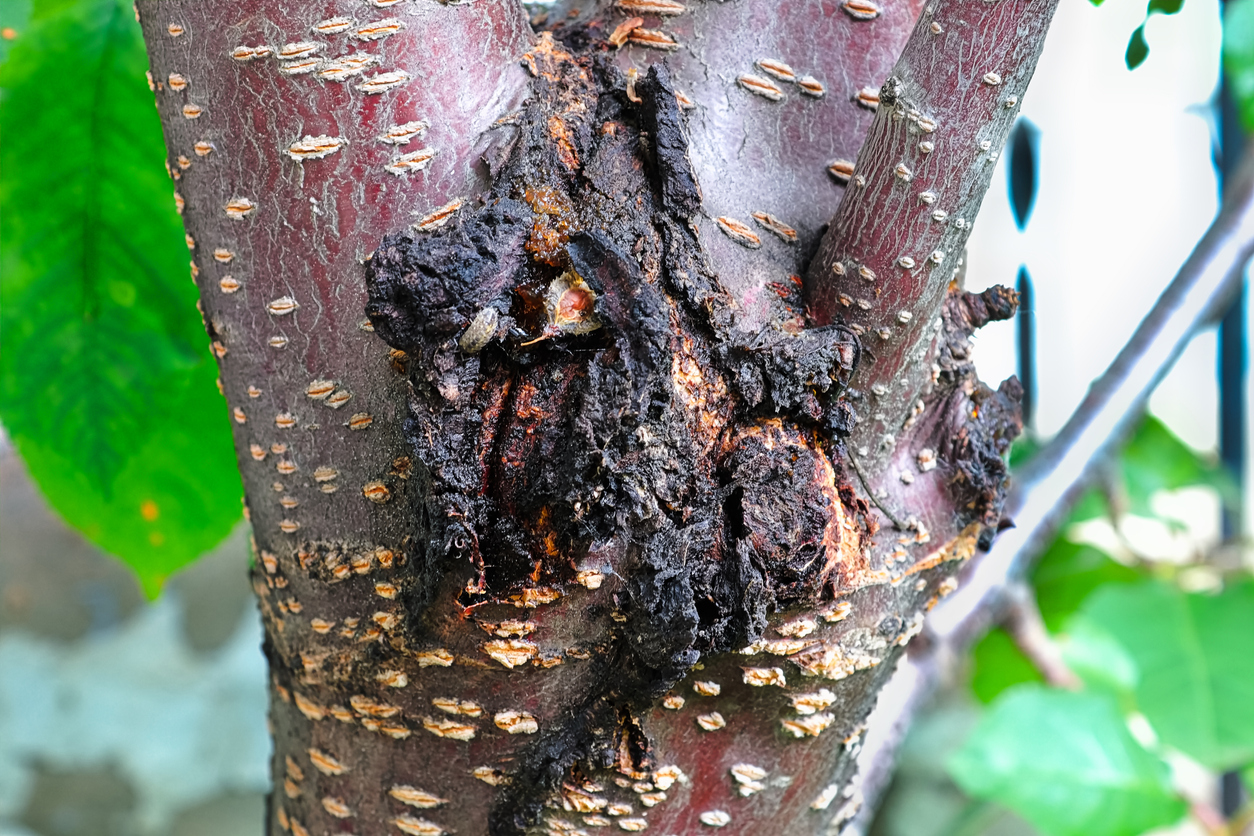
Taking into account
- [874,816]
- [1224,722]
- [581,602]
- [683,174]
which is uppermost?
[683,174]

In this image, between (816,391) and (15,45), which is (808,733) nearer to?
(816,391)

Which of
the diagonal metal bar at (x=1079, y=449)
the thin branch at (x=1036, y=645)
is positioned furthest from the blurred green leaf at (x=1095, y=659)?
the diagonal metal bar at (x=1079, y=449)

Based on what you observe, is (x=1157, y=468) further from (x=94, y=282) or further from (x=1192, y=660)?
(x=94, y=282)

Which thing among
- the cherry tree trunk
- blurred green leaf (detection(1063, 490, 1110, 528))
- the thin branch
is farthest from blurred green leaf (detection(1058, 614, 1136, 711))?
the cherry tree trunk

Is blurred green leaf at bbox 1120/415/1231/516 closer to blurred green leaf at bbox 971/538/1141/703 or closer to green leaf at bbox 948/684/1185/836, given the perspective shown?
blurred green leaf at bbox 971/538/1141/703

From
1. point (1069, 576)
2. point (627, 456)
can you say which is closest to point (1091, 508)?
point (1069, 576)

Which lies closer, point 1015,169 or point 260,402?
point 260,402

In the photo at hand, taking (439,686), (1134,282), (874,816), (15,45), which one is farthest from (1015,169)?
(874,816)
